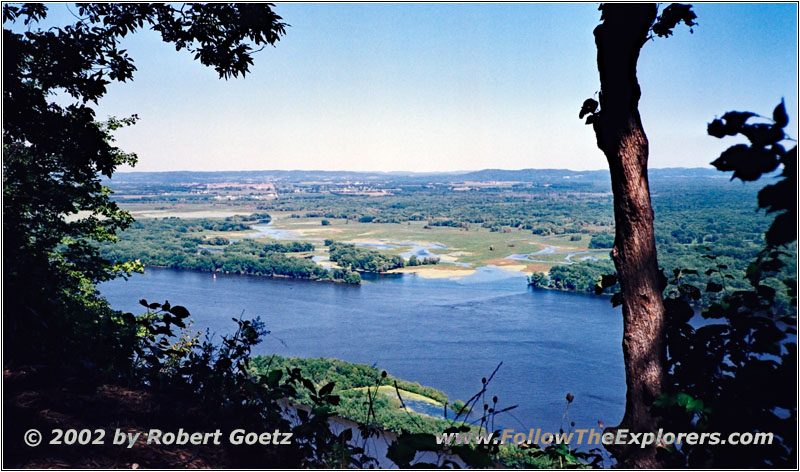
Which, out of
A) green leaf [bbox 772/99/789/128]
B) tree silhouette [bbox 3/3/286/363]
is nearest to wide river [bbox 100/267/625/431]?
tree silhouette [bbox 3/3/286/363]

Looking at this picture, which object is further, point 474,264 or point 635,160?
point 474,264

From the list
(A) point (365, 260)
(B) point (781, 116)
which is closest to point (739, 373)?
(B) point (781, 116)

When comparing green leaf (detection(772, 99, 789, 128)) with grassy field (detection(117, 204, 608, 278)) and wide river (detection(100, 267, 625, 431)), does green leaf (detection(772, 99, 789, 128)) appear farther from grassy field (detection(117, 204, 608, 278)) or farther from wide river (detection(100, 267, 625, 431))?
grassy field (detection(117, 204, 608, 278))

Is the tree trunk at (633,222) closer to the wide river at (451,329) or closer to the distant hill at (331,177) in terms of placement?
the wide river at (451,329)

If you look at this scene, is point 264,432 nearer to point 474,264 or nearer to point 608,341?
point 608,341

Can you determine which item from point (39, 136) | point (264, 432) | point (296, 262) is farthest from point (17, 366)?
point (296, 262)

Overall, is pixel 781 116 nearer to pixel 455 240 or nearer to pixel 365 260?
pixel 365 260

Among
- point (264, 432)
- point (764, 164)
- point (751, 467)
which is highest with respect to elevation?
point (764, 164)
